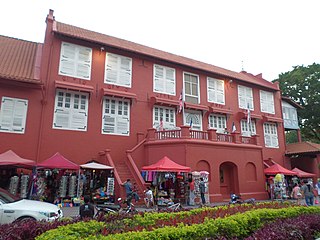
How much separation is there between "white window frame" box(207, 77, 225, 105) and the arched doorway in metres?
5.62

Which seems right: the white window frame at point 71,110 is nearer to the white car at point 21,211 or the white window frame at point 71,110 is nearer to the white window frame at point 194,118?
the white window frame at point 194,118

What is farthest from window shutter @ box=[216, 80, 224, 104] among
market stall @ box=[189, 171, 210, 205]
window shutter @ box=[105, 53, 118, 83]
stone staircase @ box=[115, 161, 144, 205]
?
stone staircase @ box=[115, 161, 144, 205]

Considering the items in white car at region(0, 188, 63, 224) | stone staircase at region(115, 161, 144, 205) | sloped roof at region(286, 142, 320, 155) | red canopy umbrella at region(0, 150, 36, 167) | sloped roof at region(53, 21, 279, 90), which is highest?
sloped roof at region(53, 21, 279, 90)

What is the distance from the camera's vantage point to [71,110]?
50.6ft

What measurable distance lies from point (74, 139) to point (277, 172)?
47.1ft

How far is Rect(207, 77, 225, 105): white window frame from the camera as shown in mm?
20891

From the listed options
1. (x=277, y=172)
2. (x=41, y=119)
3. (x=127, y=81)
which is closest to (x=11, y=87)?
(x=41, y=119)

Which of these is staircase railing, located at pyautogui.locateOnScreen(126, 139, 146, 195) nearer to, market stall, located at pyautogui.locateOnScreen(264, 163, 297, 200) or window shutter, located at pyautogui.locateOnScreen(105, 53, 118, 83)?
window shutter, located at pyautogui.locateOnScreen(105, 53, 118, 83)

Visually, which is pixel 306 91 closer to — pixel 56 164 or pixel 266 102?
pixel 266 102

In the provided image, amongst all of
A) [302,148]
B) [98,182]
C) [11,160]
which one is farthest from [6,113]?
[302,148]

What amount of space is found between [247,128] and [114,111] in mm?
12090

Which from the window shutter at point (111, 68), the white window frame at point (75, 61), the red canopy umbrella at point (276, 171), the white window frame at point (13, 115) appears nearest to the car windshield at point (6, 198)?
the white window frame at point (13, 115)

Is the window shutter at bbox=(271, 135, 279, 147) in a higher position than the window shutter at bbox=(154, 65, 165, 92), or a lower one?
lower

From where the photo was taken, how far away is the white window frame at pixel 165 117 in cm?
1798
